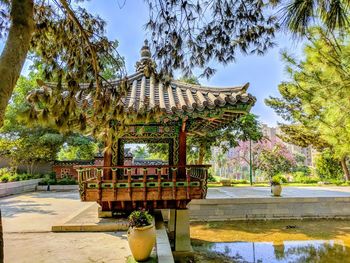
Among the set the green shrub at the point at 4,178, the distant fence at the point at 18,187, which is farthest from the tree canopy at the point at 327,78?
the green shrub at the point at 4,178

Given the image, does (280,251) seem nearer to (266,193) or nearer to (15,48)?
(266,193)

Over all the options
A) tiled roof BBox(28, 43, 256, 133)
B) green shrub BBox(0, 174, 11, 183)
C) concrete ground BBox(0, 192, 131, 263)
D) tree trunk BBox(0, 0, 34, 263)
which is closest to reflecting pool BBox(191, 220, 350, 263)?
concrete ground BBox(0, 192, 131, 263)

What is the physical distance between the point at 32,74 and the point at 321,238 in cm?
1745

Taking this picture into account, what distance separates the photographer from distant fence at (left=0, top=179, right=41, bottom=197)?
1314 cm

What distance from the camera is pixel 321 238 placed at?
774 cm

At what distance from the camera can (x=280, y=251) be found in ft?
22.3

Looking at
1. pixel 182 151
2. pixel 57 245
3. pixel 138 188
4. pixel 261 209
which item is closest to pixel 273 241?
pixel 261 209

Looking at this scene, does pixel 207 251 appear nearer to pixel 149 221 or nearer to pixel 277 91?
pixel 149 221

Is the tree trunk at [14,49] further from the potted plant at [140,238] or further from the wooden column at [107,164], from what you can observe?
the wooden column at [107,164]

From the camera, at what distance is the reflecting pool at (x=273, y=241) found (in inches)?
250

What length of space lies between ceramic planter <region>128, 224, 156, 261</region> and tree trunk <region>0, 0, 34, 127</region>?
89.9 inches

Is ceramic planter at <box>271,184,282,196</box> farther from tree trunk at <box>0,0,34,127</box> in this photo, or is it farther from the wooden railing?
tree trunk at <box>0,0,34,127</box>

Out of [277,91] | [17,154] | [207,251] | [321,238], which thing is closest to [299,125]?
[277,91]

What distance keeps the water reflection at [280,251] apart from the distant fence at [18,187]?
10295 mm
